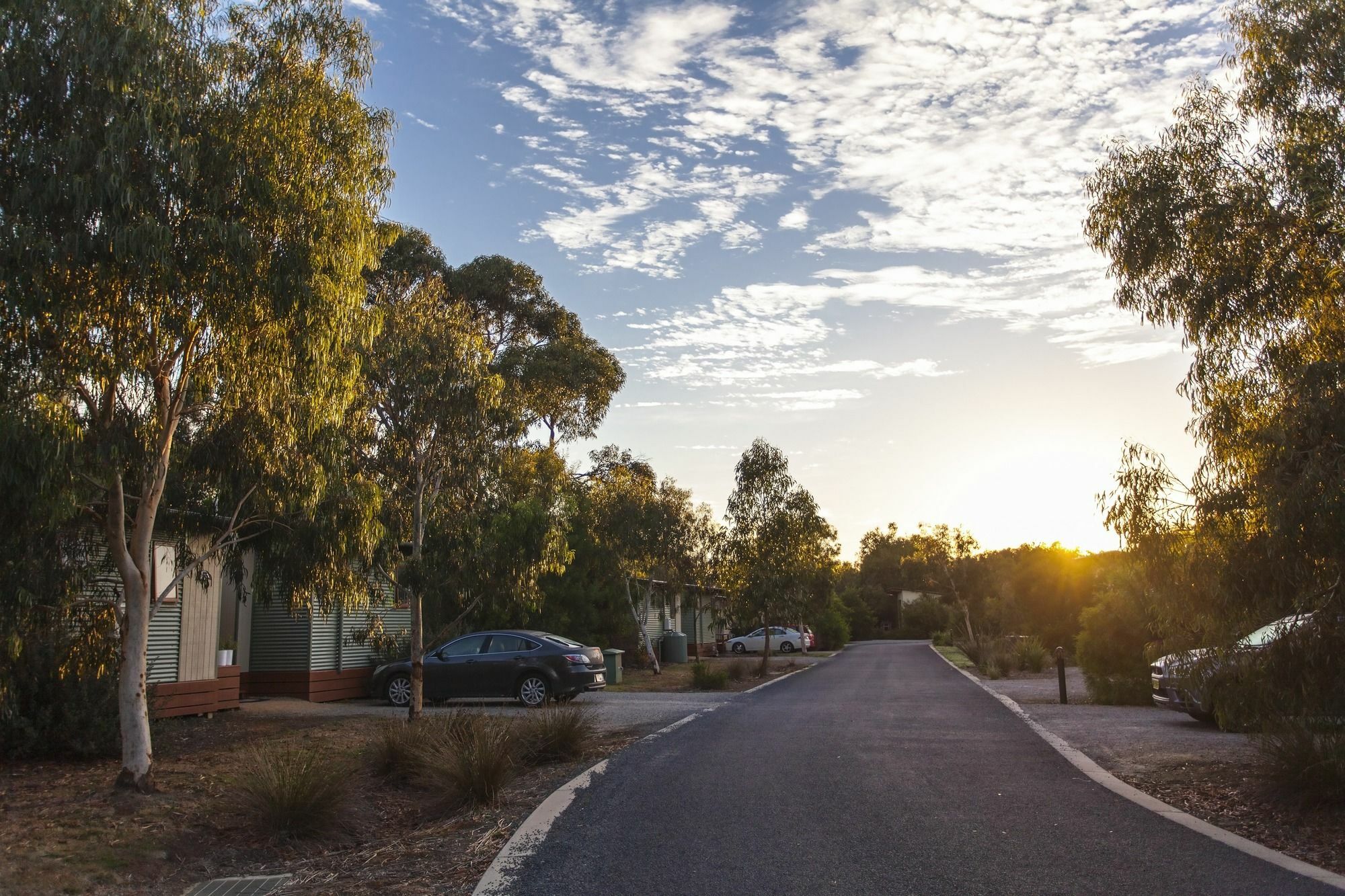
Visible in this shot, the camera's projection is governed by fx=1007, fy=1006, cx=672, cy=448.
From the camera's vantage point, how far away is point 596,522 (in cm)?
2814

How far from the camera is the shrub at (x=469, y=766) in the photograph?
28.0 ft

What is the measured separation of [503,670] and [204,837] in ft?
33.4

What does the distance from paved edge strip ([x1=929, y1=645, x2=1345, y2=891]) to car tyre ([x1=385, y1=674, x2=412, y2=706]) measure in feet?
36.9

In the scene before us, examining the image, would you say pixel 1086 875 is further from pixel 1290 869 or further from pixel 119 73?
pixel 119 73

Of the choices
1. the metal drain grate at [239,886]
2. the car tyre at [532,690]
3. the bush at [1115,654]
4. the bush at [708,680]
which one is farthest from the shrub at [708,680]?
the metal drain grate at [239,886]

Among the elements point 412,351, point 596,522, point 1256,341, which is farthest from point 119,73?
point 596,522

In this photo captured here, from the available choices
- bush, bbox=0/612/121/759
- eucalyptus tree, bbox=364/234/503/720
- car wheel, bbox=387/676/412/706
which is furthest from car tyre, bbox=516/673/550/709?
bush, bbox=0/612/121/759

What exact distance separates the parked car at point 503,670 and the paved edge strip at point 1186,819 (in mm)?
8546

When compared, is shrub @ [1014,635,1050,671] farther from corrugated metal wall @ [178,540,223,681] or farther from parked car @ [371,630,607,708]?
corrugated metal wall @ [178,540,223,681]

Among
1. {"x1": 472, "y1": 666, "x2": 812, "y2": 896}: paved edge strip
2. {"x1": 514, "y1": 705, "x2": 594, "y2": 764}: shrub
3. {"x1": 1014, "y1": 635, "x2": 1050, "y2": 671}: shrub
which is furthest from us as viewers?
{"x1": 1014, "y1": 635, "x2": 1050, "y2": 671}: shrub

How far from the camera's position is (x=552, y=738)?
35.4ft

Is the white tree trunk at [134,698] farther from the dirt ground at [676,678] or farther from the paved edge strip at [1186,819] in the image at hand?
the dirt ground at [676,678]

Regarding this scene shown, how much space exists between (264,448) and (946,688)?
601 inches

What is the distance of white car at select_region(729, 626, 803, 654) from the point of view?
48.9 meters
